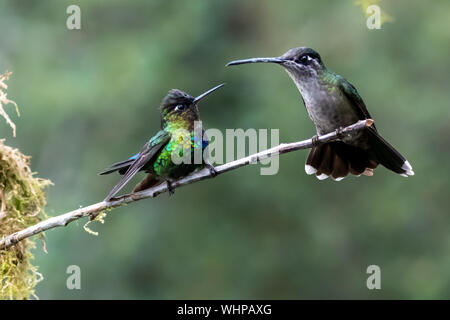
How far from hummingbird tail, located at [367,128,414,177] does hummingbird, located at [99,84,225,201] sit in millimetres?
1190

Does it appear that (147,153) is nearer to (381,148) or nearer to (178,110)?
(178,110)

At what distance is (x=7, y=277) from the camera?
458 cm

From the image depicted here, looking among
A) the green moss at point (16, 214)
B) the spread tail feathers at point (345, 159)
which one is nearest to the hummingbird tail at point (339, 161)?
the spread tail feathers at point (345, 159)

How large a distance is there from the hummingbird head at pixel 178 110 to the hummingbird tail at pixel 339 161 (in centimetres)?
99

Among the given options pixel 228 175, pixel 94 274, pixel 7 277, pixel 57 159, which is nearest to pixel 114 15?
pixel 57 159

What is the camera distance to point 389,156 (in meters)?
4.69

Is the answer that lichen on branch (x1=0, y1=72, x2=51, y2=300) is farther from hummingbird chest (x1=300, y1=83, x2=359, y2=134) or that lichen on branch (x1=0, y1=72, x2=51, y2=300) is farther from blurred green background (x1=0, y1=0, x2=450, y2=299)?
blurred green background (x1=0, y1=0, x2=450, y2=299)

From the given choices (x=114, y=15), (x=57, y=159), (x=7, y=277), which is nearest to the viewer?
(x=7, y=277)

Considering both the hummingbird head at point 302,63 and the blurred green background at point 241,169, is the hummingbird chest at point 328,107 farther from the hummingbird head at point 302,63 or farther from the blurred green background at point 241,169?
the blurred green background at point 241,169

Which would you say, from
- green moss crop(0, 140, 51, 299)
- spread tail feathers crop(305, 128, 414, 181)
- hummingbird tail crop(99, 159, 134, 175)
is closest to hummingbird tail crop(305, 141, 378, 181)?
spread tail feathers crop(305, 128, 414, 181)

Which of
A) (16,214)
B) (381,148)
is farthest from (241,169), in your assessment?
(16,214)

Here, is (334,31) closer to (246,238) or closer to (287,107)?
(287,107)

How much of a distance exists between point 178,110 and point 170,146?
318mm
